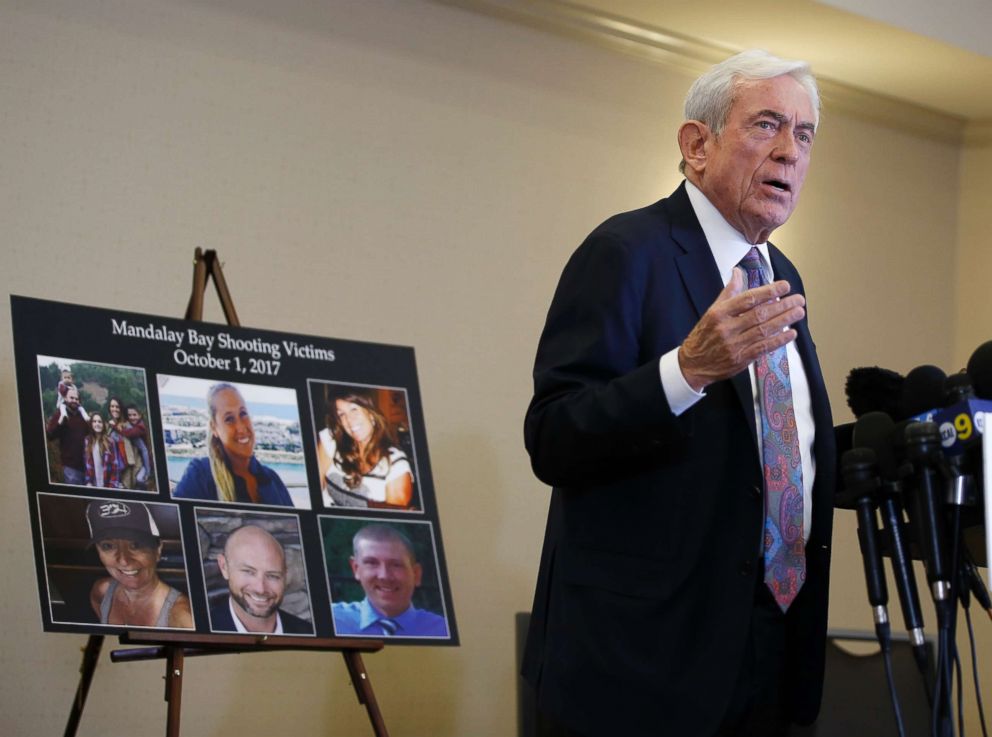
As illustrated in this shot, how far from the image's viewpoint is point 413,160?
4.23m

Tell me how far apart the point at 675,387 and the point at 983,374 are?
42 cm

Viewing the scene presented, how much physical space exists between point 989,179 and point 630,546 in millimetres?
4095

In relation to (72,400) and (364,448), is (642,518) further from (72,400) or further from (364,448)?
(72,400)

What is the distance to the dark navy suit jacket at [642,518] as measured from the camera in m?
1.93

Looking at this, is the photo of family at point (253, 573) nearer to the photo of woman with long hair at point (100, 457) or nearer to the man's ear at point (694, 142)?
the photo of woman with long hair at point (100, 457)

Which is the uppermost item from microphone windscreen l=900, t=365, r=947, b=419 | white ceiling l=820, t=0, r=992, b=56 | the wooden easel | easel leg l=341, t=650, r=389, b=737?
white ceiling l=820, t=0, r=992, b=56

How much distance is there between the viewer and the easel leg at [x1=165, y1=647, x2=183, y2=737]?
2.62 m

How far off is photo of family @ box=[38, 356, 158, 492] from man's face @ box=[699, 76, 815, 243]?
4.31ft

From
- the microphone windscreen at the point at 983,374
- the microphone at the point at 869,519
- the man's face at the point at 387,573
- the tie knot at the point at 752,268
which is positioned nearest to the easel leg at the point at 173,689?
the man's face at the point at 387,573

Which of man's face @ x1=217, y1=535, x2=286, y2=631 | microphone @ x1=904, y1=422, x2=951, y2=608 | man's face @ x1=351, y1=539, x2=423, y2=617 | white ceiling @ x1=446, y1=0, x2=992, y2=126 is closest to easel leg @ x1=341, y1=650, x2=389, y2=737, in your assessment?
man's face @ x1=351, y1=539, x2=423, y2=617

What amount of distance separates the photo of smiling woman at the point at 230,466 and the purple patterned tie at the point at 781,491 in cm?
123

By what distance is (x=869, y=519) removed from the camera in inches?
67.3

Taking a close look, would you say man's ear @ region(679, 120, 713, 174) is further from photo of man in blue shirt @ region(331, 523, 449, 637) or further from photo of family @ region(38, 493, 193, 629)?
photo of family @ region(38, 493, 193, 629)

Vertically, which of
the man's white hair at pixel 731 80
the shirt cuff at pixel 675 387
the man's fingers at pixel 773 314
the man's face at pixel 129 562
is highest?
the man's white hair at pixel 731 80
